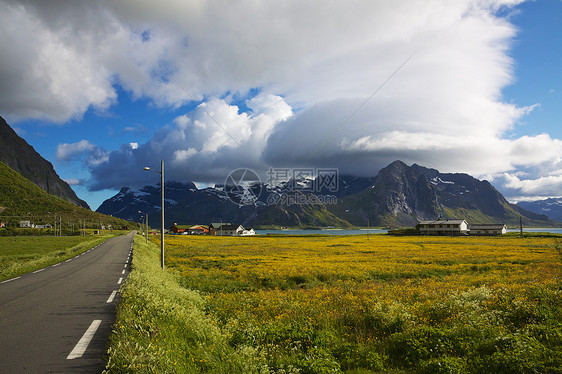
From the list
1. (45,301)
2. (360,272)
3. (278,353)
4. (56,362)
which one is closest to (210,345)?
(278,353)

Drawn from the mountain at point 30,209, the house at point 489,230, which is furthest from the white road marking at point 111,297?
the mountain at point 30,209

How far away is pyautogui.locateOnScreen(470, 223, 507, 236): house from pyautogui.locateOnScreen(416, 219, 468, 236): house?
4019 mm

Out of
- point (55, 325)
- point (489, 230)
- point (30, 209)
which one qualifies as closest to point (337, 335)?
point (55, 325)

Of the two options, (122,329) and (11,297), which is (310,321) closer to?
(122,329)

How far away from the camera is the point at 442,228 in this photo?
137375 millimetres

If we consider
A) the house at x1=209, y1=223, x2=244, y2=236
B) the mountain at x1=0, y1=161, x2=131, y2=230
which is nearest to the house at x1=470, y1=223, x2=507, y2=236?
the house at x1=209, y1=223, x2=244, y2=236

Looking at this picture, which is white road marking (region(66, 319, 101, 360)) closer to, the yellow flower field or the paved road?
the paved road

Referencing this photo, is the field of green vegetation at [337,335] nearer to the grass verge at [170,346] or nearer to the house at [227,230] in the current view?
the grass verge at [170,346]

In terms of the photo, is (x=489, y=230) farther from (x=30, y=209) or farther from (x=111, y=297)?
(x=30, y=209)

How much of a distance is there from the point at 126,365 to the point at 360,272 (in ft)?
82.0

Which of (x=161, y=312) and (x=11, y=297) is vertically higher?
(x=161, y=312)

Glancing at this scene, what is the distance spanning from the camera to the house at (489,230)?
13475cm

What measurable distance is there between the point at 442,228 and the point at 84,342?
15096 cm

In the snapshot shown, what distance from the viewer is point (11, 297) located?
54.1ft
